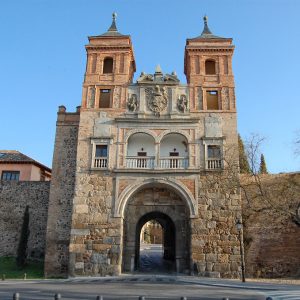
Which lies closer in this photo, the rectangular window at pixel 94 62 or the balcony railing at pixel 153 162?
the balcony railing at pixel 153 162

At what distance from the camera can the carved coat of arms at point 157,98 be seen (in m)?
21.5

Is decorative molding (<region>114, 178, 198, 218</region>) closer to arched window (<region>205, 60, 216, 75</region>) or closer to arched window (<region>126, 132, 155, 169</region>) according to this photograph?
arched window (<region>126, 132, 155, 169</region>)

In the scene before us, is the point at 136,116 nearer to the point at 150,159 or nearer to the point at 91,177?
the point at 150,159

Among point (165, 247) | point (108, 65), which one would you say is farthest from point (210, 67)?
point (165, 247)

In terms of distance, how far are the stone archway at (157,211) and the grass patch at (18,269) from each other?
5363 millimetres

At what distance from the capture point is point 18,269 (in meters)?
21.9

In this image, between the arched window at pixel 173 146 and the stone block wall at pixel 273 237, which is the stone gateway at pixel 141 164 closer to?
the arched window at pixel 173 146

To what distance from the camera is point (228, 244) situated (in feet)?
62.5

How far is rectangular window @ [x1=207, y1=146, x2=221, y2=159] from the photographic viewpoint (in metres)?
20.7

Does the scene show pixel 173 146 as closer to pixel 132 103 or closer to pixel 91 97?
pixel 132 103

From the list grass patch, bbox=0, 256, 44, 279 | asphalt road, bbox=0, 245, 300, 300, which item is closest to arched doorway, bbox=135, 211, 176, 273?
asphalt road, bbox=0, 245, 300, 300

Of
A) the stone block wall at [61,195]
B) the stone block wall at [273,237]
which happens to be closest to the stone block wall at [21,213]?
the stone block wall at [61,195]

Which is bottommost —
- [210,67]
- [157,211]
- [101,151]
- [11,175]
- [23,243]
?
[23,243]

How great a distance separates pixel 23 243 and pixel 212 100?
50.6 feet
